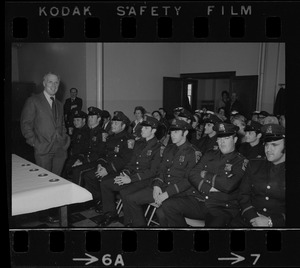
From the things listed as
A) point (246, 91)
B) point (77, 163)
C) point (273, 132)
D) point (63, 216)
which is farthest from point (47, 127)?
point (273, 132)

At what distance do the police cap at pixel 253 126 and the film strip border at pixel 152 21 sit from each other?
0.44 meters

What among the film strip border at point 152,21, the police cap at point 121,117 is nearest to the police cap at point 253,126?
the film strip border at point 152,21

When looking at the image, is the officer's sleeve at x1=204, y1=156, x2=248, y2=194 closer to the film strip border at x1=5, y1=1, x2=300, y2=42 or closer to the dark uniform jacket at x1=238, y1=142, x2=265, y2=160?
the dark uniform jacket at x1=238, y1=142, x2=265, y2=160

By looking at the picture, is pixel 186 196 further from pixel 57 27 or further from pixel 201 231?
pixel 57 27

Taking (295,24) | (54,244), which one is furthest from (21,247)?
(295,24)

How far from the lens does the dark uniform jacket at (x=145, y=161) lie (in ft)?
6.76

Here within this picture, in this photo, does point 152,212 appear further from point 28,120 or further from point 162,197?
point 28,120

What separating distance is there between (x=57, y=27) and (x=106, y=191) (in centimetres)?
93

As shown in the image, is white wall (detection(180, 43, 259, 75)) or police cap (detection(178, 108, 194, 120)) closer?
white wall (detection(180, 43, 259, 75))

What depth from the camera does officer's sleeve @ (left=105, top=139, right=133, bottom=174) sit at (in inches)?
82.5

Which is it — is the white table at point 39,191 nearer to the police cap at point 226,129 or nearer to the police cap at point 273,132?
the police cap at point 226,129

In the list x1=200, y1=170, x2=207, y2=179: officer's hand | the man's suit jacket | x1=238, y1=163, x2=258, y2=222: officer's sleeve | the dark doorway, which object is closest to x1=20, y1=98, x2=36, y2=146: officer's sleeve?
the man's suit jacket

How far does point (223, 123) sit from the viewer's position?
6.44 ft

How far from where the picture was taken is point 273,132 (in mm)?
1852
